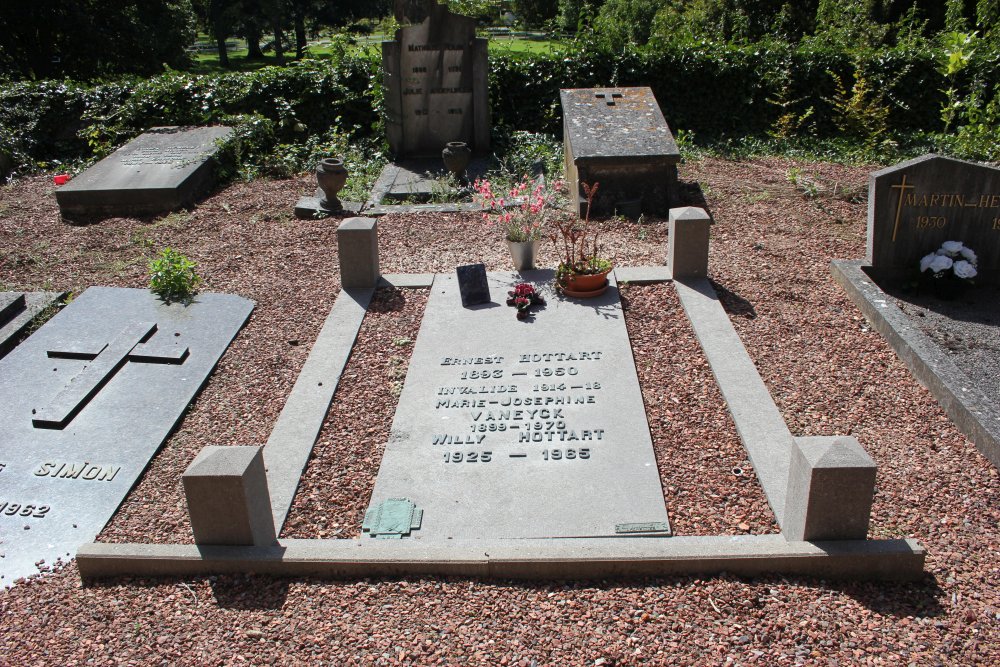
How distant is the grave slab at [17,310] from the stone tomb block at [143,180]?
285cm

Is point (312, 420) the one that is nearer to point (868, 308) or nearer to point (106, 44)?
point (868, 308)

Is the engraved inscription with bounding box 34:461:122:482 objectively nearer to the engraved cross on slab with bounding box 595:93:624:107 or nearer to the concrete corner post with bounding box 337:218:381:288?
the concrete corner post with bounding box 337:218:381:288

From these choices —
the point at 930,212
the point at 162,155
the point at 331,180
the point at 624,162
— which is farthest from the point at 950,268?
the point at 162,155

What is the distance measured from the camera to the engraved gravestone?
11.9 m

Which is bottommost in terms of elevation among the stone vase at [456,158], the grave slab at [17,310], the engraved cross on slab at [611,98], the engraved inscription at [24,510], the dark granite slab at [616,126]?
the engraved inscription at [24,510]

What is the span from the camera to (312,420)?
5812mm

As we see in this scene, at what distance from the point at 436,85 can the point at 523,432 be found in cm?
810

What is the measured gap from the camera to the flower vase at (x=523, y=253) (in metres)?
7.88

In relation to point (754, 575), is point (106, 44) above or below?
above

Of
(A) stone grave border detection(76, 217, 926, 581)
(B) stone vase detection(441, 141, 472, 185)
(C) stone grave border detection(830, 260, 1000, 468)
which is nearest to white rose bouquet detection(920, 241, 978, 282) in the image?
Answer: (C) stone grave border detection(830, 260, 1000, 468)

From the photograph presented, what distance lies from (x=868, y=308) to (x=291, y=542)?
17.2 feet

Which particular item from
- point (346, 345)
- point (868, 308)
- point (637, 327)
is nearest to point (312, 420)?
point (346, 345)

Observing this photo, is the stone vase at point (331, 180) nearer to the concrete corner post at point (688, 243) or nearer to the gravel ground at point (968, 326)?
the concrete corner post at point (688, 243)

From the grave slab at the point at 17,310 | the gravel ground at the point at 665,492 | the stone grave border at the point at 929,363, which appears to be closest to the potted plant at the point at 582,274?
the gravel ground at the point at 665,492
